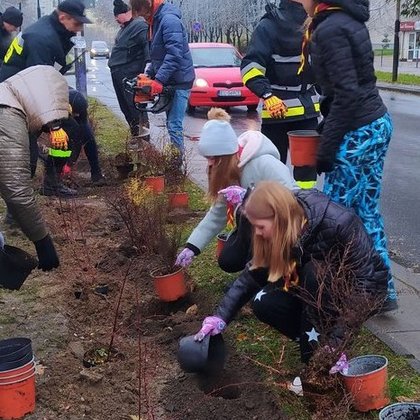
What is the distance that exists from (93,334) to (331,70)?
1814 mm

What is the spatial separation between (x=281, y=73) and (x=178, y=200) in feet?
5.55

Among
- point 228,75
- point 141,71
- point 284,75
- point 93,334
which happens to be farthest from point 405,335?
point 228,75

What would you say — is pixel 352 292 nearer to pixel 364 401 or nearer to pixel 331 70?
pixel 364 401

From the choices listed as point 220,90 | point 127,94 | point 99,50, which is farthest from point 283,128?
point 99,50

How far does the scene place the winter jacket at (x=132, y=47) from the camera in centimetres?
Answer: 800

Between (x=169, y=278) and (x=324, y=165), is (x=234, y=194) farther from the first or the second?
(x=169, y=278)

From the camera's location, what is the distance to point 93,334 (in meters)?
3.75

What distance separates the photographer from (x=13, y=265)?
347cm

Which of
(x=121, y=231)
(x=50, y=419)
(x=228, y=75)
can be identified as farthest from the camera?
(x=228, y=75)

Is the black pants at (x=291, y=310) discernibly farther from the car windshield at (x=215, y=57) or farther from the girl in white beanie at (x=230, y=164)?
the car windshield at (x=215, y=57)

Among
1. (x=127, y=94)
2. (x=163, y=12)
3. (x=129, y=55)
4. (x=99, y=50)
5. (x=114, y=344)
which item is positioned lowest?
(x=99, y=50)

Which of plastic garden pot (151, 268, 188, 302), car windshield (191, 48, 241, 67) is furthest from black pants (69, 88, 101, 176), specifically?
car windshield (191, 48, 241, 67)

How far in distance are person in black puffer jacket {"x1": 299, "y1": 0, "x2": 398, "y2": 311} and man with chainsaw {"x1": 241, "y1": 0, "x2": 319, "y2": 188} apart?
0.88 m

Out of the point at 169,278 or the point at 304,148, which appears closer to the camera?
the point at 304,148
